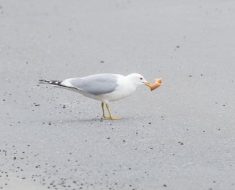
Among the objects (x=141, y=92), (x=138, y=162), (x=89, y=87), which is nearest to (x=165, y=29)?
(x=141, y=92)

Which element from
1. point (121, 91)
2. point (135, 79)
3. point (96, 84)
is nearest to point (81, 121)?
point (96, 84)

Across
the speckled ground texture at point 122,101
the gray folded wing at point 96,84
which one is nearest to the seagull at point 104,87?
the gray folded wing at point 96,84

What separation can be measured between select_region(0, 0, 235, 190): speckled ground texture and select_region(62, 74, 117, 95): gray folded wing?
29 centimetres

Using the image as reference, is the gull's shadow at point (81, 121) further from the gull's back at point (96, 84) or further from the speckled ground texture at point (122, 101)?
the gull's back at point (96, 84)

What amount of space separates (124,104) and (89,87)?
31.9 inches

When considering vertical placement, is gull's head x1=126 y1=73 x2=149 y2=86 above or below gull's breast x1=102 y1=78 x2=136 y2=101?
above

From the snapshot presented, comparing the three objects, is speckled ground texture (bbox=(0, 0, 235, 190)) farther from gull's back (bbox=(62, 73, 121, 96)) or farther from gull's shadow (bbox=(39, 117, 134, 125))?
gull's back (bbox=(62, 73, 121, 96))

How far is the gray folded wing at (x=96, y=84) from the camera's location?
347 inches

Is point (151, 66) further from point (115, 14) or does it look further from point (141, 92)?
point (115, 14)

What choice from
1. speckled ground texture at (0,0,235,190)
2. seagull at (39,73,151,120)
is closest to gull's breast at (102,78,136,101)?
seagull at (39,73,151,120)

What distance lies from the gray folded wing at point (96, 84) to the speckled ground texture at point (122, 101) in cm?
29

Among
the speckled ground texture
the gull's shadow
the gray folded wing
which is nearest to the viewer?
the speckled ground texture

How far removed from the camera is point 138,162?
285 inches

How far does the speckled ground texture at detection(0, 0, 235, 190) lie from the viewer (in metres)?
7.04
